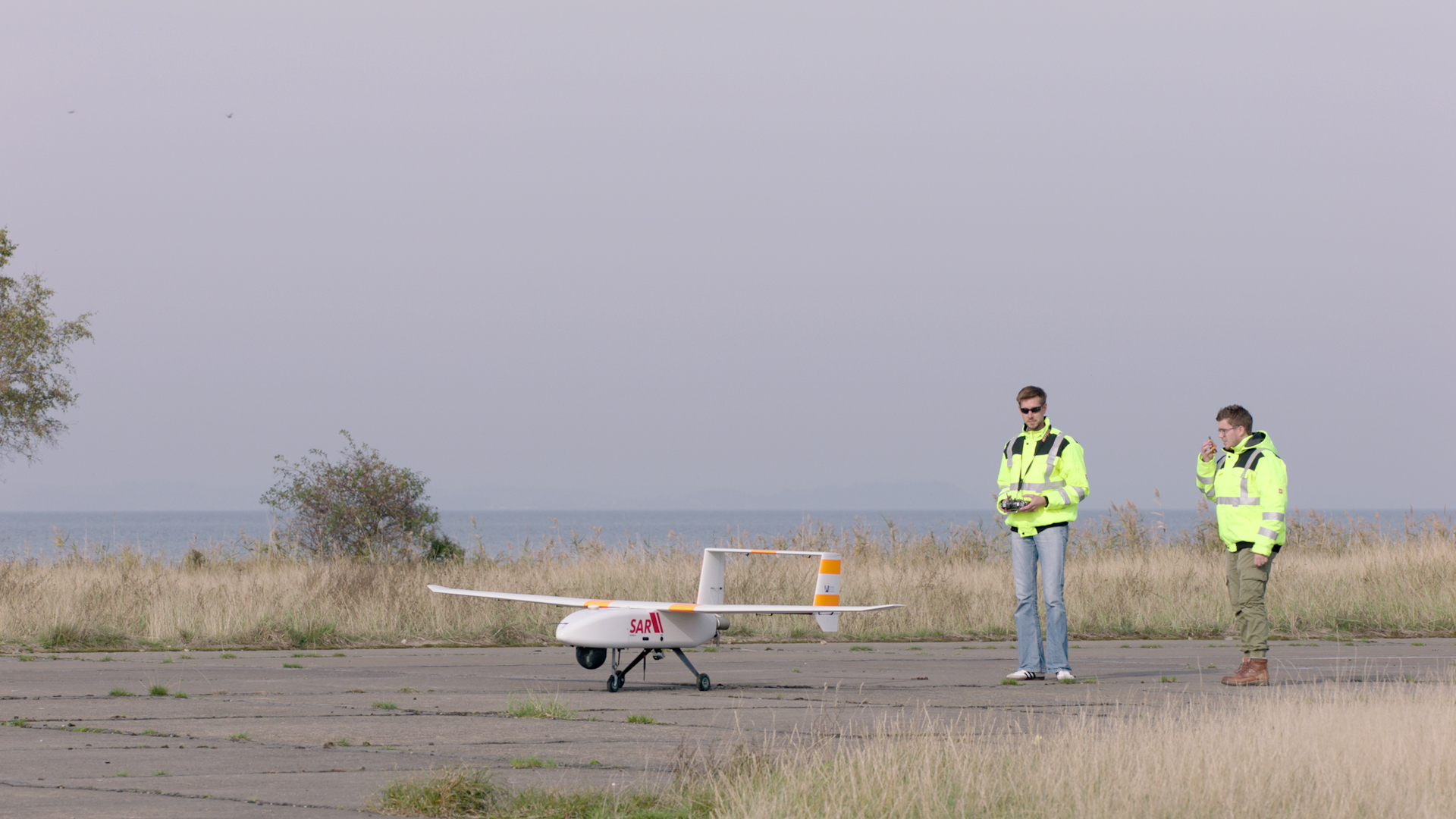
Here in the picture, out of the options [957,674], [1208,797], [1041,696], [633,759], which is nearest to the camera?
[1208,797]

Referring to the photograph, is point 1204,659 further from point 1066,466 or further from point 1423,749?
point 1423,749

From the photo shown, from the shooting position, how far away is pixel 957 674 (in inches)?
551

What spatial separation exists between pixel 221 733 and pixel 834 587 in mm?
5724

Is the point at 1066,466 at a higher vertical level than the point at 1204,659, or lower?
Answer: higher

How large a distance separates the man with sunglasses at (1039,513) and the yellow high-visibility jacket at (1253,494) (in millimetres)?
1191

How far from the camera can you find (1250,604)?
12.5 m

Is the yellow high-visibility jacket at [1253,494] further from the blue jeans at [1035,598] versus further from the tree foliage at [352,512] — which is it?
the tree foliage at [352,512]

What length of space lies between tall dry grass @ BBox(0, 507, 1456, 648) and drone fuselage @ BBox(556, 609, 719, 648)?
5.87 m

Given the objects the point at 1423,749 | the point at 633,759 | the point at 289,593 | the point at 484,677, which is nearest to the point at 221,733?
the point at 633,759

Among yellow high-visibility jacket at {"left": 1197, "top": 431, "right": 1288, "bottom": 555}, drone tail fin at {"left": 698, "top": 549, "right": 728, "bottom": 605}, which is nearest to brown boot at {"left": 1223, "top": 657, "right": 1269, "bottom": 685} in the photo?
yellow high-visibility jacket at {"left": 1197, "top": 431, "right": 1288, "bottom": 555}

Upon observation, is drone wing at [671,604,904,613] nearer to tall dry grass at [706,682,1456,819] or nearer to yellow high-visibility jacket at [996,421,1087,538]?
yellow high-visibility jacket at [996,421,1087,538]

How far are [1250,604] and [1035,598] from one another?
1801 millimetres

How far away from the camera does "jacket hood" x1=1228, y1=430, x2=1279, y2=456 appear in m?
12.5

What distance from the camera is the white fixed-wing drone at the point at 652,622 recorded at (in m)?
12.1
